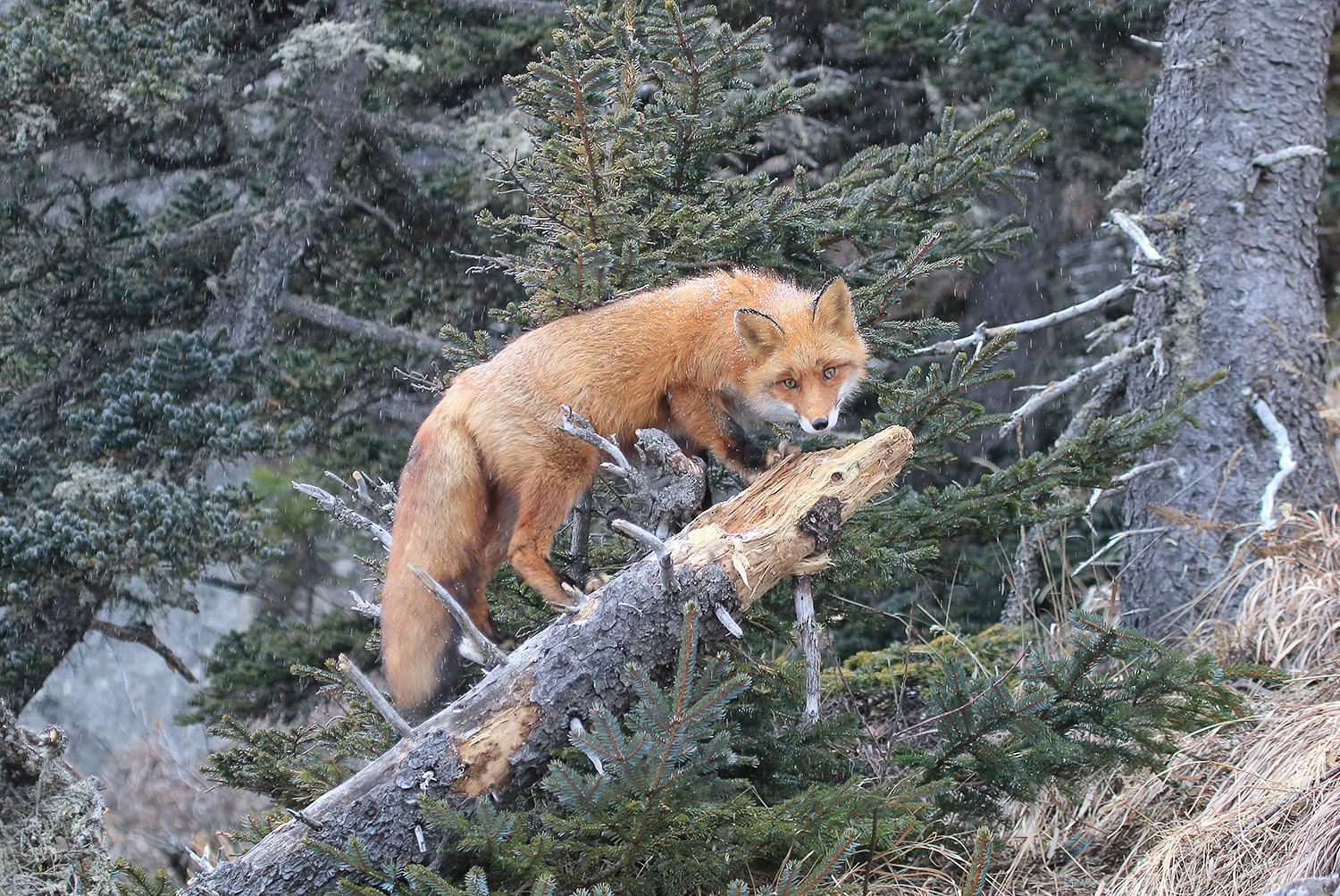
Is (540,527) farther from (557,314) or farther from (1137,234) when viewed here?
(1137,234)

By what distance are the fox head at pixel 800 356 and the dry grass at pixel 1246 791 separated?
2.01 meters

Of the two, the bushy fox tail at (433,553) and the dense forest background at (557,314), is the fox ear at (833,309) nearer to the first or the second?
the dense forest background at (557,314)

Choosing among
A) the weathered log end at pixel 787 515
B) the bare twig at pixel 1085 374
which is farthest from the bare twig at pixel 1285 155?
the weathered log end at pixel 787 515

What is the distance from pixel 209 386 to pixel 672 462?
490 cm

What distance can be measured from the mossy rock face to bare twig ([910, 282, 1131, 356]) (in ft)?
5.12

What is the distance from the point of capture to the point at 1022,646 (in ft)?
19.2

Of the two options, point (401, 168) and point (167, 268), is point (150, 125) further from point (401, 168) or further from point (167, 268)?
point (401, 168)

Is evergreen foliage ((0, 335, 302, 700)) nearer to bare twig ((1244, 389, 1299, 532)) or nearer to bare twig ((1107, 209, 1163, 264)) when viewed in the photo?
bare twig ((1107, 209, 1163, 264))

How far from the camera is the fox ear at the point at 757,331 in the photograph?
4078mm

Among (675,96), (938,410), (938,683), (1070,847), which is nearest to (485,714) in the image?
(938,683)

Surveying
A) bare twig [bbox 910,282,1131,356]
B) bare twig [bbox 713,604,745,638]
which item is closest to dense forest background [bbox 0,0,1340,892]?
bare twig [bbox 910,282,1131,356]

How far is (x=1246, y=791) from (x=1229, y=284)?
3.57 metres

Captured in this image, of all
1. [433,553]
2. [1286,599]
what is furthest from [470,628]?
[1286,599]

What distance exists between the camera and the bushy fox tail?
3.89 m
